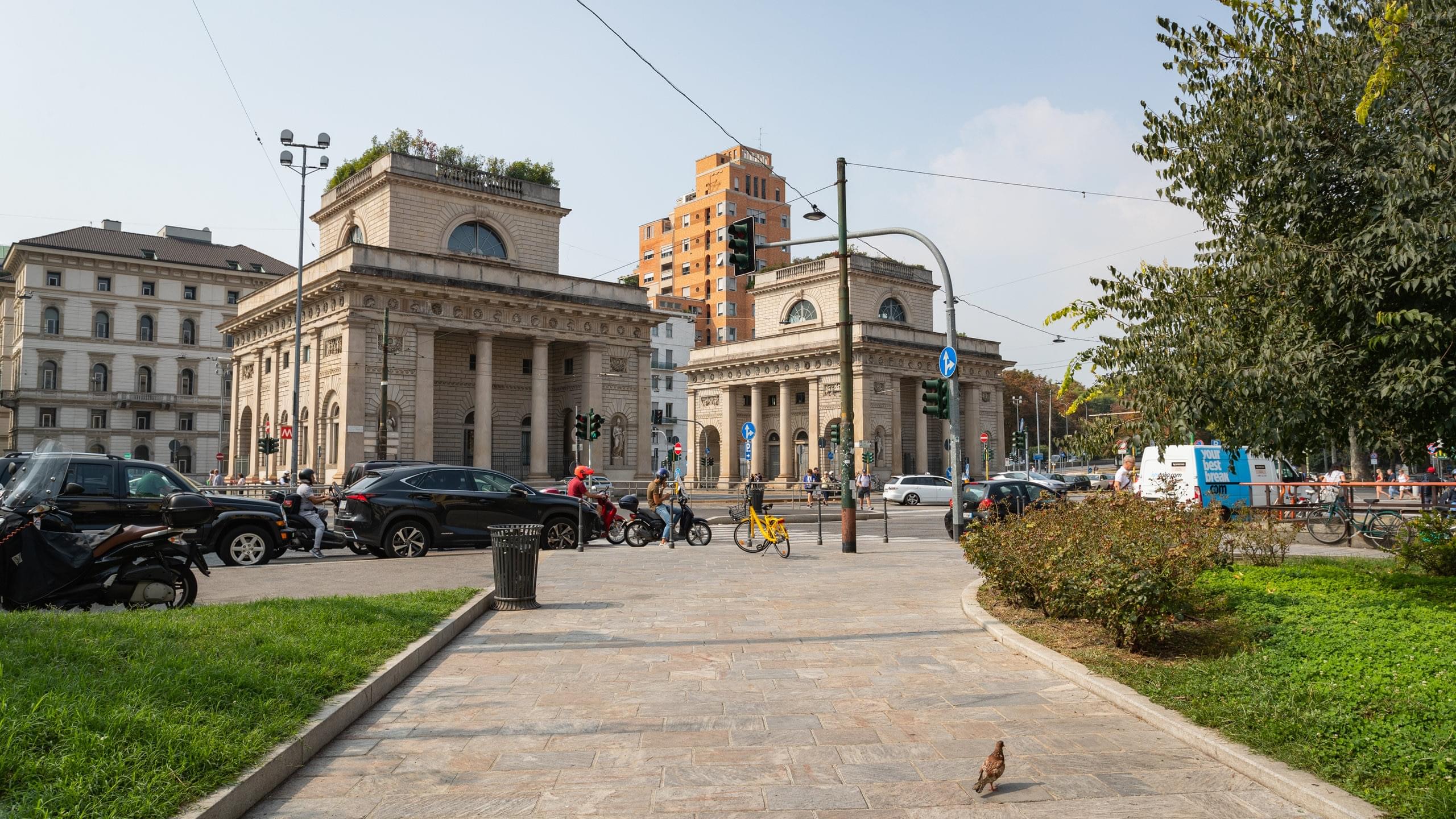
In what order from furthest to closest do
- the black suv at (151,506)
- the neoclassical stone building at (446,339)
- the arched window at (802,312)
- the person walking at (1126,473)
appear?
1. the arched window at (802,312)
2. the neoclassical stone building at (446,339)
3. the person walking at (1126,473)
4. the black suv at (151,506)

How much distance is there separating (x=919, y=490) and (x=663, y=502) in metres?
25.8

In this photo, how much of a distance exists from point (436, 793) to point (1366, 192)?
843 cm

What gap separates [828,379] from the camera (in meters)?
58.6

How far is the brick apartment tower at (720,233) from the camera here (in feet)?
280

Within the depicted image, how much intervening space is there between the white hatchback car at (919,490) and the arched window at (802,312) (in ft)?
71.0

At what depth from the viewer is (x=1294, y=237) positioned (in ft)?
26.3

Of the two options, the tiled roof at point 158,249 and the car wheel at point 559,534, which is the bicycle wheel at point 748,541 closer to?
the car wheel at point 559,534

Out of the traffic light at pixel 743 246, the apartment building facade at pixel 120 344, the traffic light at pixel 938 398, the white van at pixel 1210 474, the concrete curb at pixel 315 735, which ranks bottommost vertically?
the concrete curb at pixel 315 735

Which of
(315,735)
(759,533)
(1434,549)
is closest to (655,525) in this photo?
(759,533)

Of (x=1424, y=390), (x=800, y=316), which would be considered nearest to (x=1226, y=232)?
(x=1424, y=390)

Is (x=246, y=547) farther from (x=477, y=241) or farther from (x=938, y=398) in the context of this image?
(x=477, y=241)

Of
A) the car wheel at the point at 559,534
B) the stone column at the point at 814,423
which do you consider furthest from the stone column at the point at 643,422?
the car wheel at the point at 559,534

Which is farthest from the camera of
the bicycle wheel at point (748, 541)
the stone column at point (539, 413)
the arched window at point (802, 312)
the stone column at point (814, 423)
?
the arched window at point (802, 312)

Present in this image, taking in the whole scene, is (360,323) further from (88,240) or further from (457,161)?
(88,240)
